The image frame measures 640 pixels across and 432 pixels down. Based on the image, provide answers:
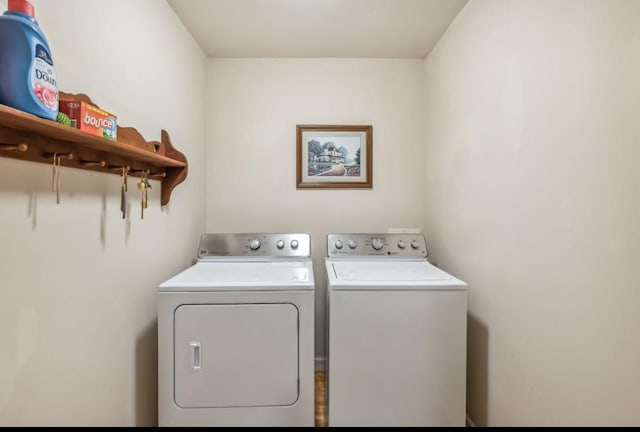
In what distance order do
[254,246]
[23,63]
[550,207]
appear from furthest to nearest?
[254,246] < [550,207] < [23,63]

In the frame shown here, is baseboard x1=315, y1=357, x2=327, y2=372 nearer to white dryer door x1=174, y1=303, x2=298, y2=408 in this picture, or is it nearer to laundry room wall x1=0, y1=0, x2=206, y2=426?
white dryer door x1=174, y1=303, x2=298, y2=408

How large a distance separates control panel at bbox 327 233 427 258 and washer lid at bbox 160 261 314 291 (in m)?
0.28

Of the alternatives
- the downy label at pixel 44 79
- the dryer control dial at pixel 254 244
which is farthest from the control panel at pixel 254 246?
the downy label at pixel 44 79

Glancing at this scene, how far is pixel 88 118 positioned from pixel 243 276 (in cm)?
95

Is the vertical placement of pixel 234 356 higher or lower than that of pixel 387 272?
lower

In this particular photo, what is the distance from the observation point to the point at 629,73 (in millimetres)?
853

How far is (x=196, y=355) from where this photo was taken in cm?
137

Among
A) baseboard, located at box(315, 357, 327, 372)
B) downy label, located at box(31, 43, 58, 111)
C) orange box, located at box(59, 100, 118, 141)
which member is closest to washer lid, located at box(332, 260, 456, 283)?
baseboard, located at box(315, 357, 327, 372)

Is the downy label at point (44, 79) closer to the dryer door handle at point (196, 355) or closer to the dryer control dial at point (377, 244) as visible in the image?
the dryer door handle at point (196, 355)

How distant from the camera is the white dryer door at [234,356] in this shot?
1370 millimetres

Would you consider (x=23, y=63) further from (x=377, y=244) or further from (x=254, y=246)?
(x=377, y=244)

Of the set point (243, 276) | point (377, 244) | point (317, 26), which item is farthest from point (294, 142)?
point (243, 276)

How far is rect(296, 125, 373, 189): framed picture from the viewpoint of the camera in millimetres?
2379

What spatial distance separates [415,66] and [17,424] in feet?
9.51
